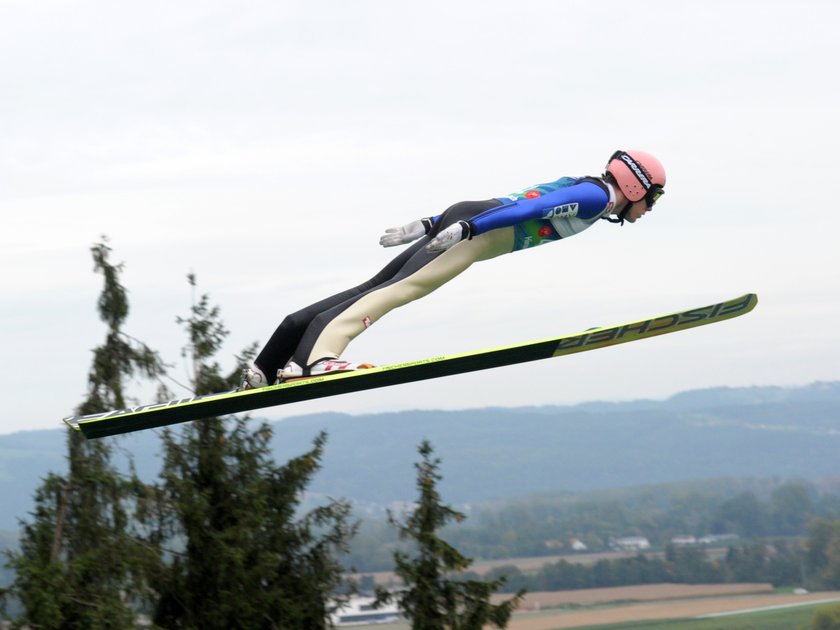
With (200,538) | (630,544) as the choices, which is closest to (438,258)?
(200,538)

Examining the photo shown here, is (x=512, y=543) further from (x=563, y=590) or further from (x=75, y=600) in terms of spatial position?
(x=75, y=600)

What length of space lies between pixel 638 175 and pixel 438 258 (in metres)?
1.89

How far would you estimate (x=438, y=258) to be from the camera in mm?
9383

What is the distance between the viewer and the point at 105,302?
2622 cm

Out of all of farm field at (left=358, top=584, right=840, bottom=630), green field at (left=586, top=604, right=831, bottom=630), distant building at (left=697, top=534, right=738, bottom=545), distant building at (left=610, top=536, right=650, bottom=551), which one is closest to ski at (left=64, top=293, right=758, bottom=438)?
farm field at (left=358, top=584, right=840, bottom=630)

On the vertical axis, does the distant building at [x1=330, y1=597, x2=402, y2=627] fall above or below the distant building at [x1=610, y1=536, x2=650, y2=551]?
below

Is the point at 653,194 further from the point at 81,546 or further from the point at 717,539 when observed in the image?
the point at 717,539

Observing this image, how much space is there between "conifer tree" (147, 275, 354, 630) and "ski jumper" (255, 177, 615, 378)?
2212 cm

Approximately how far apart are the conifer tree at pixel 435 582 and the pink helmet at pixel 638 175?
844 inches

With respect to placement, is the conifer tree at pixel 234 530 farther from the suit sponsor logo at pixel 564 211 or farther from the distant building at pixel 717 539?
the distant building at pixel 717 539

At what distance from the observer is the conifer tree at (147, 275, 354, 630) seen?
32156 millimetres

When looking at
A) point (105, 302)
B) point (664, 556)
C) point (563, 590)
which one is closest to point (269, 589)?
point (105, 302)

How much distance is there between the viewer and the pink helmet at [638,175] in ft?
31.8

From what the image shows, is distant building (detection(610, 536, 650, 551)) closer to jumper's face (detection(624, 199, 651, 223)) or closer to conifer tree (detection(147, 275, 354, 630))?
conifer tree (detection(147, 275, 354, 630))
